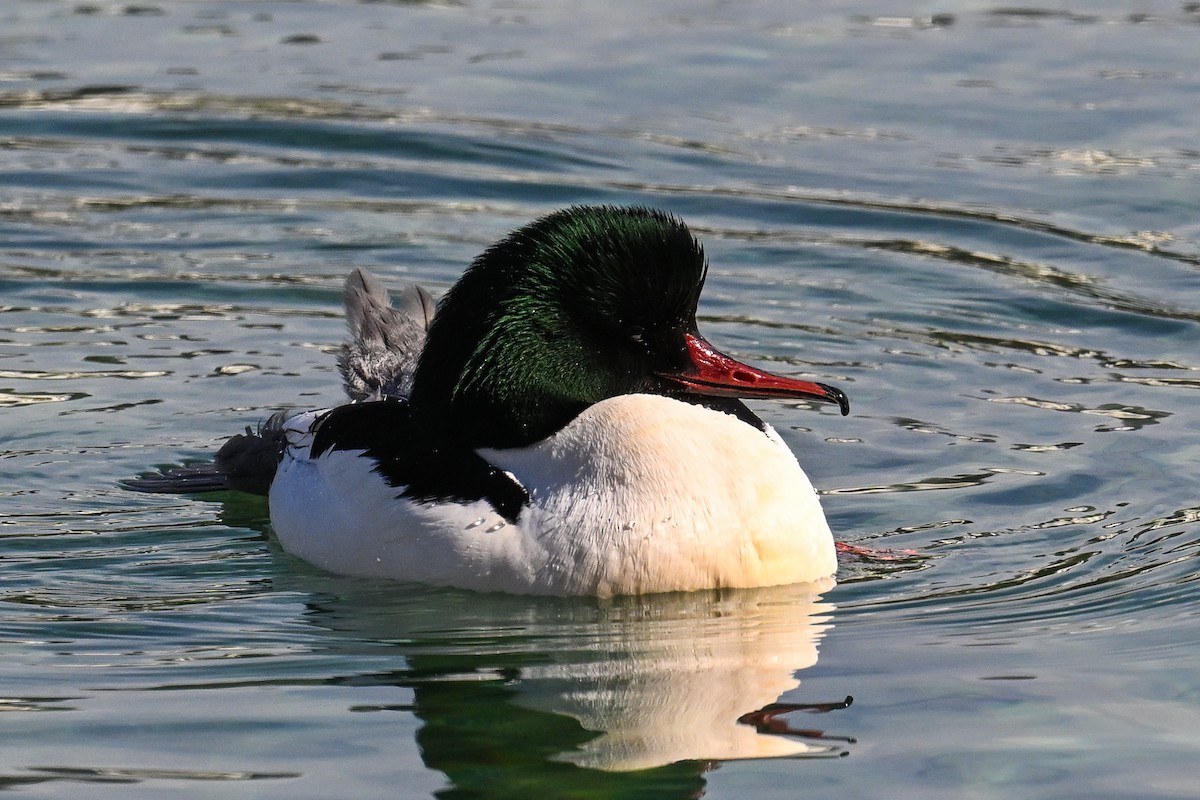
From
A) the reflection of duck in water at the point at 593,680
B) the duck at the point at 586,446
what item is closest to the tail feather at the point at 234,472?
the duck at the point at 586,446

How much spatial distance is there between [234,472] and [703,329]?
317 cm

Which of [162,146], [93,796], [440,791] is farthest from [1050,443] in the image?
[162,146]

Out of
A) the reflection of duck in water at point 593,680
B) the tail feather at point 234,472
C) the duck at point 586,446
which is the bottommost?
the reflection of duck in water at point 593,680

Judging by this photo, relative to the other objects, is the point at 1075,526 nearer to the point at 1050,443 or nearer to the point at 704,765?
the point at 1050,443

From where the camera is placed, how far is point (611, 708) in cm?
651

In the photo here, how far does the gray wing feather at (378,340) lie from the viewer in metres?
9.28

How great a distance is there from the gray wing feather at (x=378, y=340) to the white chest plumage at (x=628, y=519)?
1.58 metres

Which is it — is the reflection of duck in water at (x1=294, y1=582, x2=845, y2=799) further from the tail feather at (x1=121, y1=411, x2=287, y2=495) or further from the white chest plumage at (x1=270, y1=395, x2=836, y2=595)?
the tail feather at (x1=121, y1=411, x2=287, y2=495)

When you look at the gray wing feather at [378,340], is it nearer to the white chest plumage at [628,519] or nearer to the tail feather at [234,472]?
the tail feather at [234,472]

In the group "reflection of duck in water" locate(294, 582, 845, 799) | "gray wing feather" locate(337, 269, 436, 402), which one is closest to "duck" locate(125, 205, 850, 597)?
"reflection of duck in water" locate(294, 582, 845, 799)

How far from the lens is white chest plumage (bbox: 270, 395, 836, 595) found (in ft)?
24.1

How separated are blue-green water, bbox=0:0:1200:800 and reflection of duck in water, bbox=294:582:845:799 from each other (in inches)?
0.7

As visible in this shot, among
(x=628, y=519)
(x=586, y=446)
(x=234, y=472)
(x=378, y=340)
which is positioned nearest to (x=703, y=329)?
(x=378, y=340)

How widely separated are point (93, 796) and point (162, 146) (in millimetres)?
9551
